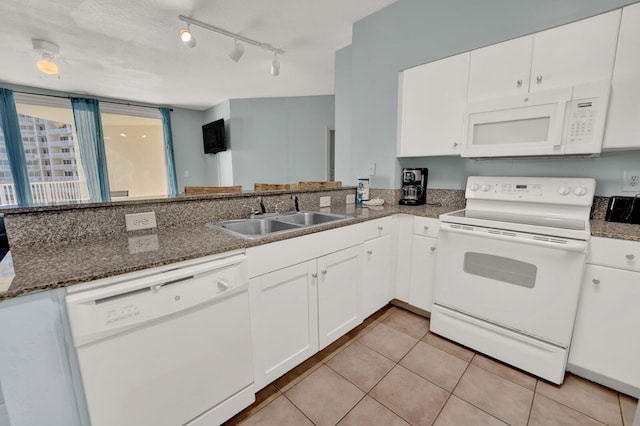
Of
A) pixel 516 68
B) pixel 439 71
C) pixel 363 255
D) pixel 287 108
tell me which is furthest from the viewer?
pixel 287 108

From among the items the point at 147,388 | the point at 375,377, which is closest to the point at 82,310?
the point at 147,388

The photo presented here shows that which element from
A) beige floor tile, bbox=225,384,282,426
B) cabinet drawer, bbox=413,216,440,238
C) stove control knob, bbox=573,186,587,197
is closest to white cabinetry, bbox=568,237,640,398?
stove control knob, bbox=573,186,587,197

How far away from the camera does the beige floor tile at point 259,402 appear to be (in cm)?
125

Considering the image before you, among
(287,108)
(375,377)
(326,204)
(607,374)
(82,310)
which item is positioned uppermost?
(287,108)

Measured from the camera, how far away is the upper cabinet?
1.39 m

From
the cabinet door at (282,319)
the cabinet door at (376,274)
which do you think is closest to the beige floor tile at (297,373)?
the cabinet door at (282,319)

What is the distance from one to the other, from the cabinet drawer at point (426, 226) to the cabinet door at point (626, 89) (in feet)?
3.25

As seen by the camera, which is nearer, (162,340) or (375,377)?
(162,340)

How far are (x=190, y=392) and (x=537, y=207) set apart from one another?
85.6 inches

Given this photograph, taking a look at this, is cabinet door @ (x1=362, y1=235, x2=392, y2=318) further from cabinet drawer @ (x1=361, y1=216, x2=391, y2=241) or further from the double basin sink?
the double basin sink

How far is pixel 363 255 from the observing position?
70.9 inches

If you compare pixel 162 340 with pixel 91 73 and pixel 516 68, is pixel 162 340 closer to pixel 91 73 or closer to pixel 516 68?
pixel 516 68

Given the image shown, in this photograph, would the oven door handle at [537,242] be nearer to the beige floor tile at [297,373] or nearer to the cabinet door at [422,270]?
the cabinet door at [422,270]

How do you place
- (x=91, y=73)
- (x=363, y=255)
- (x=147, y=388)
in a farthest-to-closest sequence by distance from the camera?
(x=91, y=73) → (x=363, y=255) → (x=147, y=388)
